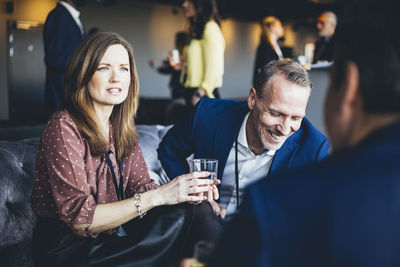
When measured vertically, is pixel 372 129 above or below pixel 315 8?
below

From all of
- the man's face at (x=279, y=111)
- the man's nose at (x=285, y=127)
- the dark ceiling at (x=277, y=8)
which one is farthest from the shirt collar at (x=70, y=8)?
the dark ceiling at (x=277, y=8)

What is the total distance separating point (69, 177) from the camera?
145 cm

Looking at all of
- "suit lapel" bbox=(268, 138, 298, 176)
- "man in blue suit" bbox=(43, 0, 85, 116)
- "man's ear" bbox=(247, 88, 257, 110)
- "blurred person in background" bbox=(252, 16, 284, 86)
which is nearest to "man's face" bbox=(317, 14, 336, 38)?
"blurred person in background" bbox=(252, 16, 284, 86)

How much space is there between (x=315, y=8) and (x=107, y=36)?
11553 millimetres

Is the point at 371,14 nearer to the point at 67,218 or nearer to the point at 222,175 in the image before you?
the point at 67,218

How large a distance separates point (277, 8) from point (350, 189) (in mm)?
11969

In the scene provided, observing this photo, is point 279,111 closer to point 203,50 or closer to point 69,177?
point 69,177

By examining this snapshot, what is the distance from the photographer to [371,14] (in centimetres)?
66

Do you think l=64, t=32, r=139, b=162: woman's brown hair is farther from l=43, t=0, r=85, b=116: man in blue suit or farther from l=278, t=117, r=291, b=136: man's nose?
l=43, t=0, r=85, b=116: man in blue suit

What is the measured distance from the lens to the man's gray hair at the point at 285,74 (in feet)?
5.83

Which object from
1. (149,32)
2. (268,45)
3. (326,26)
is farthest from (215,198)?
(149,32)

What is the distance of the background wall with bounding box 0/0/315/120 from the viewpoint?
25.0ft

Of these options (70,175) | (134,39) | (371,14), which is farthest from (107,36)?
(134,39)

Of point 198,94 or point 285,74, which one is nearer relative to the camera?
point 285,74
